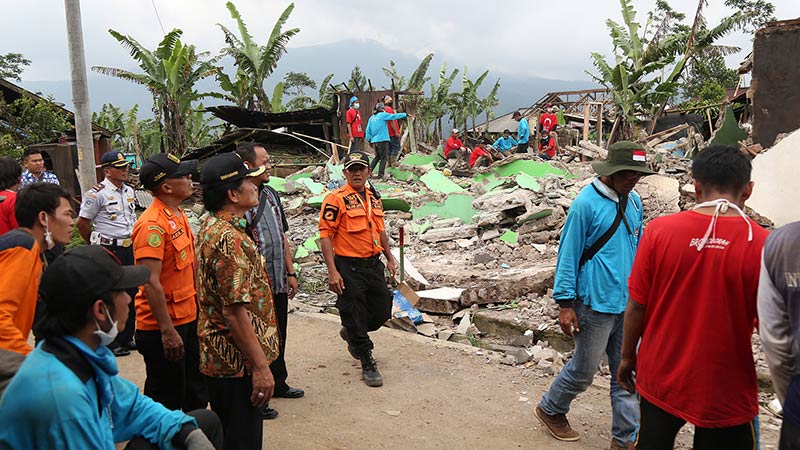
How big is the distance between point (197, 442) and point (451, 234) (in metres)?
7.97

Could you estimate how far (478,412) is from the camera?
14.1 feet

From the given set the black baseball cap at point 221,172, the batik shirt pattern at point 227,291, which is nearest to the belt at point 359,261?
the batik shirt pattern at point 227,291

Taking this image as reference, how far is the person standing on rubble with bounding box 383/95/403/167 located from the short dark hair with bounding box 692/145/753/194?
11731 millimetres

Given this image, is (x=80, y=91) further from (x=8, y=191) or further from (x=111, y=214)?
(x=8, y=191)

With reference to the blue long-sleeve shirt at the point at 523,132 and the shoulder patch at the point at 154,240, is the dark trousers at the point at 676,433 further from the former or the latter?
the blue long-sleeve shirt at the point at 523,132

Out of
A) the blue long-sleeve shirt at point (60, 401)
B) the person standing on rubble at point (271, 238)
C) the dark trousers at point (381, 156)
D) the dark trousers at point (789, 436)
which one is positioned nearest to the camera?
the blue long-sleeve shirt at point (60, 401)

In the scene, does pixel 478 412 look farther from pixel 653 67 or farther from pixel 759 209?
pixel 653 67

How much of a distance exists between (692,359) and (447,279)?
531 centimetres

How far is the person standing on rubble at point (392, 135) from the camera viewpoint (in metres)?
14.3

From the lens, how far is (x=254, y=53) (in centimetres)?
1878

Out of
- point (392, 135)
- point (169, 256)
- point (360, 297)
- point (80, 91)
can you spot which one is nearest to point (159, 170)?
point (169, 256)

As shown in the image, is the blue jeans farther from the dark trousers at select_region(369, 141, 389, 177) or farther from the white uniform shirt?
the dark trousers at select_region(369, 141, 389, 177)

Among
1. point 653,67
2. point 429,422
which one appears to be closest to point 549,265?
point 429,422

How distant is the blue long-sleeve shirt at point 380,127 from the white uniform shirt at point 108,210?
28.7 ft
